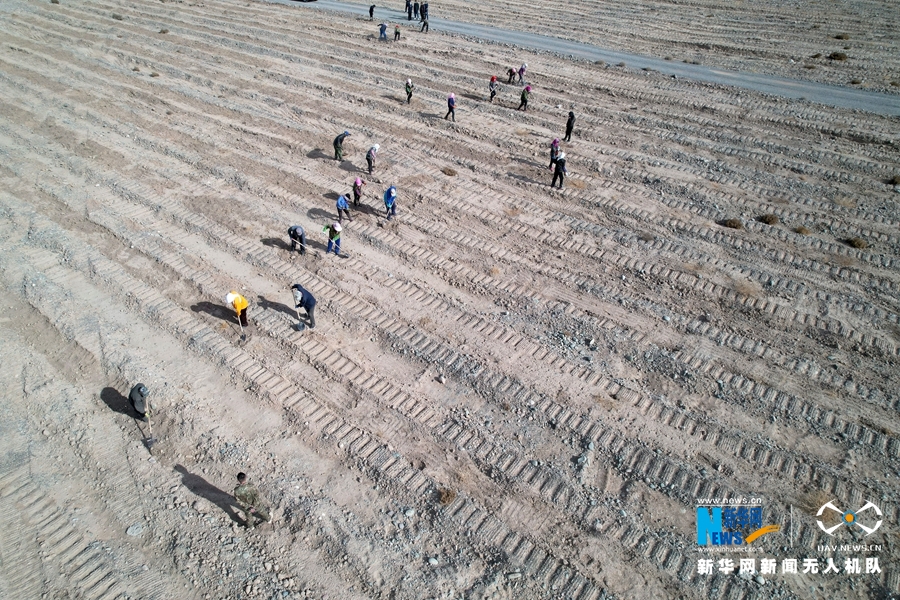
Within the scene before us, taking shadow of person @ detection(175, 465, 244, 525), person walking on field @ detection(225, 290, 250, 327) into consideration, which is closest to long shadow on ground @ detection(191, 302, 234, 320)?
person walking on field @ detection(225, 290, 250, 327)

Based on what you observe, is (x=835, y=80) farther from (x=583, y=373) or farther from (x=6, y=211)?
(x=6, y=211)

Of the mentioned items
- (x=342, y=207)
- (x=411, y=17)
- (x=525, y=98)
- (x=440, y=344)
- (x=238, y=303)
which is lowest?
(x=440, y=344)

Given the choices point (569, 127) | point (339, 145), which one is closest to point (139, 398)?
point (339, 145)

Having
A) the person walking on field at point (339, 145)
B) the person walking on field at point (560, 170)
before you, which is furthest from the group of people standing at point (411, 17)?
the person walking on field at point (560, 170)

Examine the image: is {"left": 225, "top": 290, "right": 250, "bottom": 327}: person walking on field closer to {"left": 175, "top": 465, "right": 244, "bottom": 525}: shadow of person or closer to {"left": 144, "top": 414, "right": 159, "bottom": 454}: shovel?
{"left": 144, "top": 414, "right": 159, "bottom": 454}: shovel

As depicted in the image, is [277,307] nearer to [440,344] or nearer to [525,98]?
[440,344]
